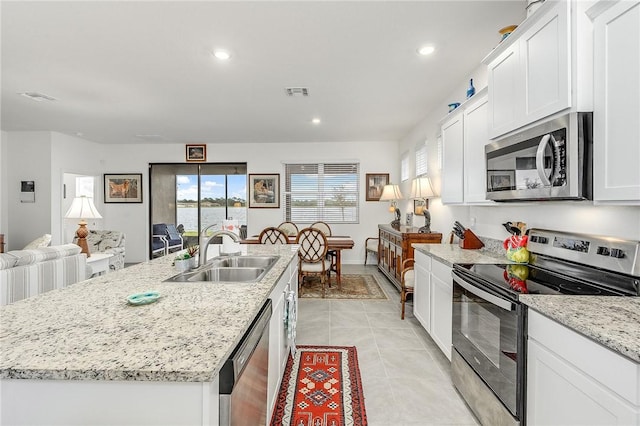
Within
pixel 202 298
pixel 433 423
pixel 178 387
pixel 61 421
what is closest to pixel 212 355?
pixel 178 387

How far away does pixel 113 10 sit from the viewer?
2129mm

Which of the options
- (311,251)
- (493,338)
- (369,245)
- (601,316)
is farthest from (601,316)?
(369,245)

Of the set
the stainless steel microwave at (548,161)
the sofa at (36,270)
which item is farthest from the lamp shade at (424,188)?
the sofa at (36,270)

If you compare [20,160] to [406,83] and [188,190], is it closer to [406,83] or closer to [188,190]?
[188,190]

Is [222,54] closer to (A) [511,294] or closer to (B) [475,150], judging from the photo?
(B) [475,150]

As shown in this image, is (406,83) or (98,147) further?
(98,147)

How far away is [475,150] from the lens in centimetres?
245

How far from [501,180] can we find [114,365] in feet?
7.30

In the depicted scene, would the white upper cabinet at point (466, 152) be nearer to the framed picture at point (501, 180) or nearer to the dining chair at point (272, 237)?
the framed picture at point (501, 180)

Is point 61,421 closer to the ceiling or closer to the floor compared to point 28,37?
closer to the floor

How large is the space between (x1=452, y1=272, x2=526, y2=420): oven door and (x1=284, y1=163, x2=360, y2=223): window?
4534 millimetres

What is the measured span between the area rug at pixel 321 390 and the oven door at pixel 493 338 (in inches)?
29.5

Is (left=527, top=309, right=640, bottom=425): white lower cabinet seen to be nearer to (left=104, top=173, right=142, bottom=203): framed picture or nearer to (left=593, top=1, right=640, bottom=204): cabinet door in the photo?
(left=593, top=1, right=640, bottom=204): cabinet door

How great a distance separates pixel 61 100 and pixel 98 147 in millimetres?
2983
